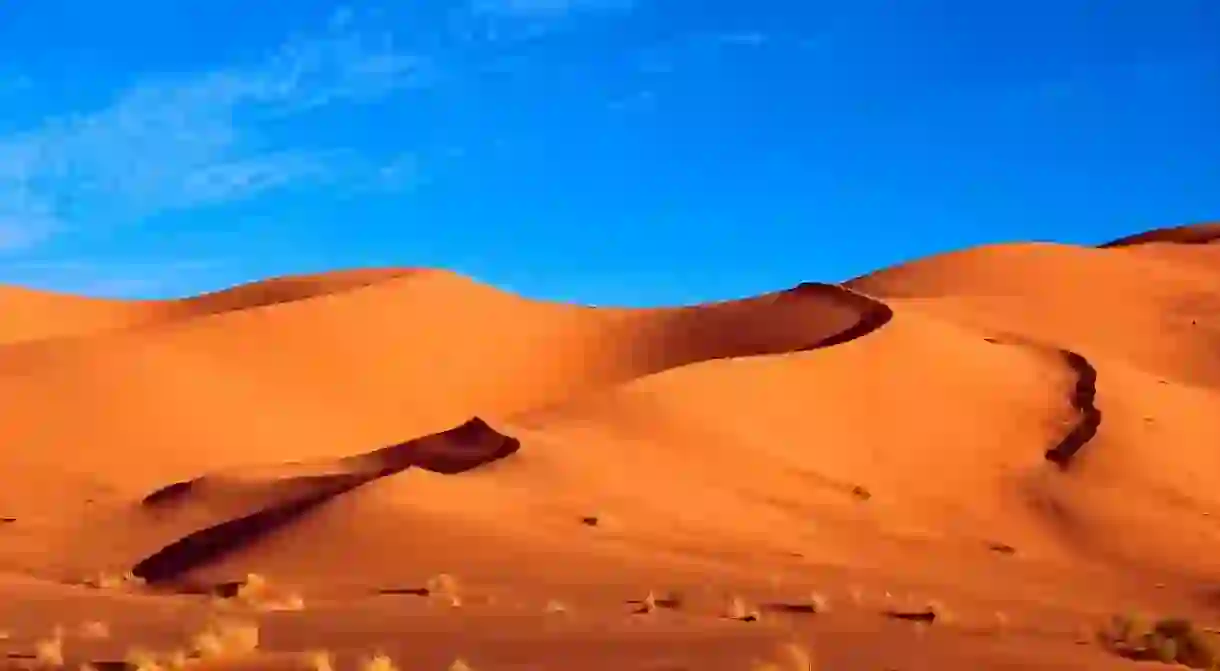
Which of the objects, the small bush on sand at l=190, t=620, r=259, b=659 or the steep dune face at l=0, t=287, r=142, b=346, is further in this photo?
the steep dune face at l=0, t=287, r=142, b=346

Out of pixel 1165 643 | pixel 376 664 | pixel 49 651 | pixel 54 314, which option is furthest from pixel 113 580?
pixel 54 314

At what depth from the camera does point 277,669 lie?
10023mm

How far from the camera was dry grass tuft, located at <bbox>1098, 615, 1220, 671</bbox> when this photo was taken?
1181 centimetres

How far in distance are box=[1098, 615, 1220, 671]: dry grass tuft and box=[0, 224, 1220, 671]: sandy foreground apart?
0.07m

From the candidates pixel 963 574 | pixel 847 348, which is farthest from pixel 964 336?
pixel 963 574

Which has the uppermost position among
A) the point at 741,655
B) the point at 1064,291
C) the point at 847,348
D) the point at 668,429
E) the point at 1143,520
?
the point at 1064,291

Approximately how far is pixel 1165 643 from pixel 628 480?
11.9m

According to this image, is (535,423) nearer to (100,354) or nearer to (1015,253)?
(100,354)

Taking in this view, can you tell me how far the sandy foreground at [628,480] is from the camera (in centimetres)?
1263

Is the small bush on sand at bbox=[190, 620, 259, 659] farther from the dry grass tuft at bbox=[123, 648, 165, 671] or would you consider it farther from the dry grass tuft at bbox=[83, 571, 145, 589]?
the dry grass tuft at bbox=[83, 571, 145, 589]

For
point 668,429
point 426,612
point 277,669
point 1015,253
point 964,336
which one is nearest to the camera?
point 277,669

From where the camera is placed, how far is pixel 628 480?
23250 mm

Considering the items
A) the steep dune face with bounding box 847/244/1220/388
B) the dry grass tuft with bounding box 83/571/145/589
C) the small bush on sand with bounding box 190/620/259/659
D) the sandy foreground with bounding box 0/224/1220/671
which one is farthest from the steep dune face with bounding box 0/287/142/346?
the small bush on sand with bounding box 190/620/259/659

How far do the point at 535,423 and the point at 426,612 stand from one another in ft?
45.3
